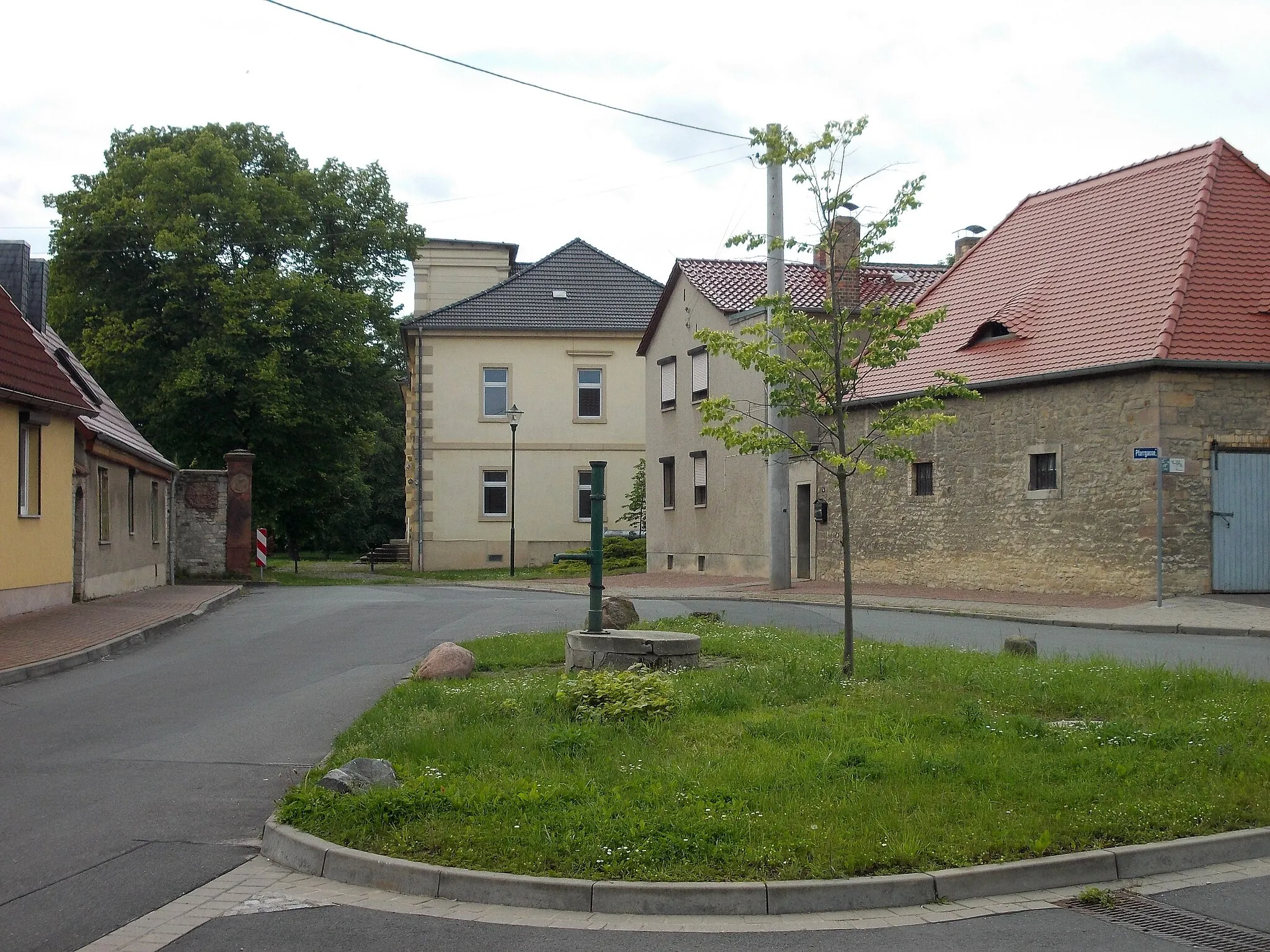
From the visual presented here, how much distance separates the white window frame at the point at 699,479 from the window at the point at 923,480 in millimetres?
9915

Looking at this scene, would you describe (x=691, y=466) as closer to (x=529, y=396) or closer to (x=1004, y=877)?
(x=529, y=396)

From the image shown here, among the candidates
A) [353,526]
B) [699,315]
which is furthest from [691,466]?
[353,526]

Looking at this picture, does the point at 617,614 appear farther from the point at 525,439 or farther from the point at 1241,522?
the point at 525,439

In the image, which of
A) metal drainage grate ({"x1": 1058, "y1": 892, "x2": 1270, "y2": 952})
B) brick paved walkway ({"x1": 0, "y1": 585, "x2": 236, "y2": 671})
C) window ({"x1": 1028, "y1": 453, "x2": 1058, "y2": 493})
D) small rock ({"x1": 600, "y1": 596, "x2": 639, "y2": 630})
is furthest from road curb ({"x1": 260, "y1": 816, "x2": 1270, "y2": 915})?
window ({"x1": 1028, "y1": 453, "x2": 1058, "y2": 493})

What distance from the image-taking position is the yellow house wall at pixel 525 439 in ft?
154

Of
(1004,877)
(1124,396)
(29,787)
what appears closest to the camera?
(1004,877)

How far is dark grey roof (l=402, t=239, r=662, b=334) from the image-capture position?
156 feet

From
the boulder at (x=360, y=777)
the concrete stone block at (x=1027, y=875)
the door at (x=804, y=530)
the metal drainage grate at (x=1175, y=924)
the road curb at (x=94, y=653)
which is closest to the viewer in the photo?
the metal drainage grate at (x=1175, y=924)

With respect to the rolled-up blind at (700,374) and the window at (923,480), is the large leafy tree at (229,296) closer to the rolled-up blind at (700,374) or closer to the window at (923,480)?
the rolled-up blind at (700,374)

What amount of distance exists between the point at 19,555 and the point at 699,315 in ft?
68.5

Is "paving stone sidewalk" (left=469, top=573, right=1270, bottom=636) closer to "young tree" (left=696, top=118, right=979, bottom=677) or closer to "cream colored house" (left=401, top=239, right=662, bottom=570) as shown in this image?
"young tree" (left=696, top=118, right=979, bottom=677)

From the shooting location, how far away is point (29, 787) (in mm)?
8578

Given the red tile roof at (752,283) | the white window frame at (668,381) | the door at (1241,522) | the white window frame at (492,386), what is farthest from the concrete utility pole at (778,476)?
the white window frame at (492,386)

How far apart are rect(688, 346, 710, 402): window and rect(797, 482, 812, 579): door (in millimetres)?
4652
